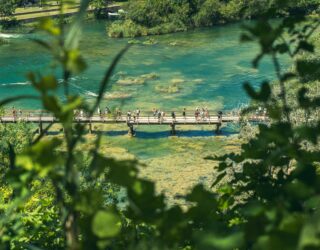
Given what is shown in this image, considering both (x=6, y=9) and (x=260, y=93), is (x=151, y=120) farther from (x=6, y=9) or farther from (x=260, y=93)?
(x=6, y=9)

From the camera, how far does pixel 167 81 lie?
2905 cm

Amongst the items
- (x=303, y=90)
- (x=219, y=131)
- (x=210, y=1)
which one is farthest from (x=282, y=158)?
(x=210, y=1)

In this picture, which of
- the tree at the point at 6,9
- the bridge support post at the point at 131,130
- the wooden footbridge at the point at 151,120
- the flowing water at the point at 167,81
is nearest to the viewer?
the flowing water at the point at 167,81

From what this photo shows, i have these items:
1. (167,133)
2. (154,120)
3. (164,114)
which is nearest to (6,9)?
(154,120)

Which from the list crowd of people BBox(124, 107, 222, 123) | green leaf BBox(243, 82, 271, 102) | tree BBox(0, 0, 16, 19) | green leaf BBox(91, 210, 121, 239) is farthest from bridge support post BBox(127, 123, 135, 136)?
tree BBox(0, 0, 16, 19)

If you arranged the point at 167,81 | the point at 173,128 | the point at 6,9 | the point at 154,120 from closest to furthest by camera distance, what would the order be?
the point at 173,128 < the point at 154,120 < the point at 167,81 < the point at 6,9

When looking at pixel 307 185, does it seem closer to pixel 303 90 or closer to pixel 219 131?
pixel 303 90

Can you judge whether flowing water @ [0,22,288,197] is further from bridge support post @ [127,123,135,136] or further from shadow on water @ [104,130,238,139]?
bridge support post @ [127,123,135,136]

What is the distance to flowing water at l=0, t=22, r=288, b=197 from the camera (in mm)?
22266

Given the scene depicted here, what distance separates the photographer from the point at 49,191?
12.6 m

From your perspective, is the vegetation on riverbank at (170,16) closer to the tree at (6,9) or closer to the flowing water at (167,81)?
the flowing water at (167,81)

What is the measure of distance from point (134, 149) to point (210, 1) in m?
26.8

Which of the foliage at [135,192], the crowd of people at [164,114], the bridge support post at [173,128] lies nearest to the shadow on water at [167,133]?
the bridge support post at [173,128]

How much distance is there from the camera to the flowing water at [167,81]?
73.0 ft
